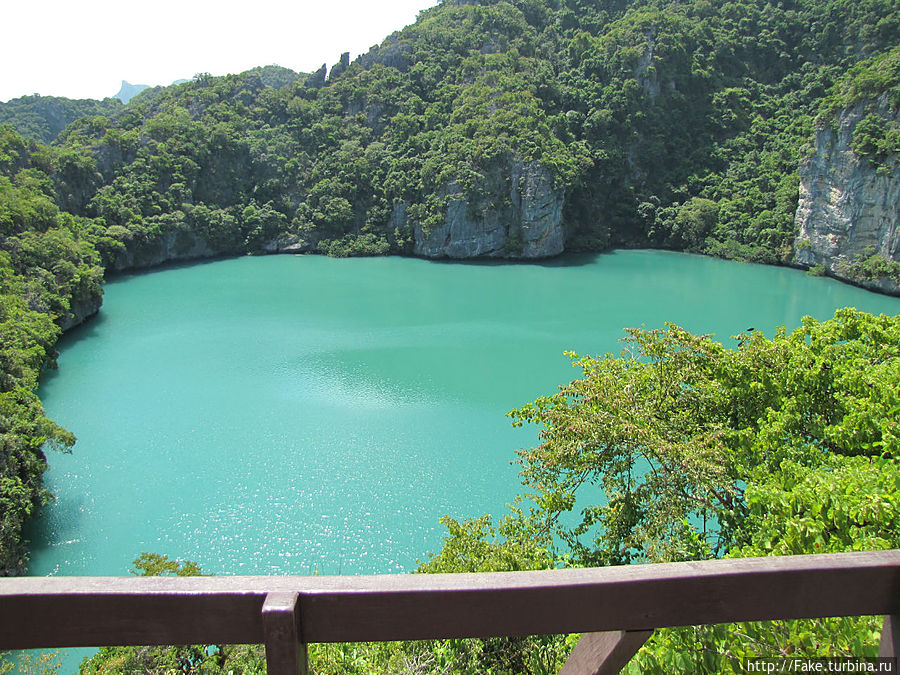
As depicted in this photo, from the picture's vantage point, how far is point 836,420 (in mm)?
5766

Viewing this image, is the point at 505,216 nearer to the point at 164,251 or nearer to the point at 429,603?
the point at 164,251

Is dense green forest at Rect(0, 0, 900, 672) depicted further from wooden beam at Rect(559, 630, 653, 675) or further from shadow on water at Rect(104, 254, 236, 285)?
wooden beam at Rect(559, 630, 653, 675)

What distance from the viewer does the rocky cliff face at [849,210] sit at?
95.0 ft

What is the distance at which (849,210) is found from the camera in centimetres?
3078

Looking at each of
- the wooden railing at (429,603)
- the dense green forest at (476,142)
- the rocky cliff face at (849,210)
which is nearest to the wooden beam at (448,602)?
the wooden railing at (429,603)

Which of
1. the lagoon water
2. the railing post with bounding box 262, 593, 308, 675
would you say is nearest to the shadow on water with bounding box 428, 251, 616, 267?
the lagoon water

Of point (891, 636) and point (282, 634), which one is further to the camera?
point (891, 636)

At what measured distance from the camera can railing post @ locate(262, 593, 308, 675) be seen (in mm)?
1064

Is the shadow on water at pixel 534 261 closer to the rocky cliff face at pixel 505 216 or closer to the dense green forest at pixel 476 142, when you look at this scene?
the rocky cliff face at pixel 505 216

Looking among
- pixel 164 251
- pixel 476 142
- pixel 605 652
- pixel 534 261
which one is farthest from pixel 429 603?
pixel 164 251

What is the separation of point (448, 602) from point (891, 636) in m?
0.96

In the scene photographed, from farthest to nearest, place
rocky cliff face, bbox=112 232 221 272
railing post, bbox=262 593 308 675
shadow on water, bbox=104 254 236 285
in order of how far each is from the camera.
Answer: rocky cliff face, bbox=112 232 221 272, shadow on water, bbox=104 254 236 285, railing post, bbox=262 593 308 675

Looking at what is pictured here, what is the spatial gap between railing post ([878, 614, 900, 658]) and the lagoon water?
32.5 feet

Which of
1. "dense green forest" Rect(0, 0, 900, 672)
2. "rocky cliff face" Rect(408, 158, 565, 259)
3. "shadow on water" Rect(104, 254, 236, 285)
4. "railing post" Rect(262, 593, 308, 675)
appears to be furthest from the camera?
"rocky cliff face" Rect(408, 158, 565, 259)
